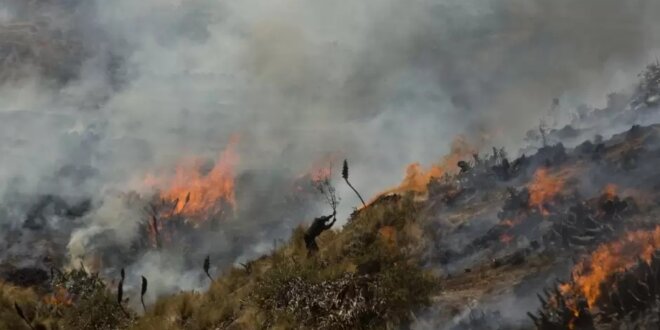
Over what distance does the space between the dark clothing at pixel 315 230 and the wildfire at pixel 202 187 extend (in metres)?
3.40

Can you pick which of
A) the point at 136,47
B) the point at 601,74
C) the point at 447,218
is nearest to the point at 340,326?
the point at 447,218

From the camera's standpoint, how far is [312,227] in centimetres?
1421

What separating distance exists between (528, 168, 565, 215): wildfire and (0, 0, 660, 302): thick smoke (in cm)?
214

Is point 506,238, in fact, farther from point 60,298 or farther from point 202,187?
point 60,298

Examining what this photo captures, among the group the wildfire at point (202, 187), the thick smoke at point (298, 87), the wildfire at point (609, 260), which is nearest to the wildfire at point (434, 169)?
the thick smoke at point (298, 87)

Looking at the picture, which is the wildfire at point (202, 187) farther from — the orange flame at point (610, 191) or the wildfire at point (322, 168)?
the orange flame at point (610, 191)

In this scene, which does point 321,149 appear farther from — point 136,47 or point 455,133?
point 136,47

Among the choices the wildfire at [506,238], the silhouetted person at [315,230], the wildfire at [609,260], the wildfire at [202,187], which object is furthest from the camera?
the wildfire at [202,187]

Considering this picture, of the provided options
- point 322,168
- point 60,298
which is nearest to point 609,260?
point 322,168

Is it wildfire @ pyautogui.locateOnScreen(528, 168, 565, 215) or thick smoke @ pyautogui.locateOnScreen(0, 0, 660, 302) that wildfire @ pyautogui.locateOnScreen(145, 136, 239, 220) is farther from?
wildfire @ pyautogui.locateOnScreen(528, 168, 565, 215)

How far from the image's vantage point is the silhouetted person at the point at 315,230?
13.9m

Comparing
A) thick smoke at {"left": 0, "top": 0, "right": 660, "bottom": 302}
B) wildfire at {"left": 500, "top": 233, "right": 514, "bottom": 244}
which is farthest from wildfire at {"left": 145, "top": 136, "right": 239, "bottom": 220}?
wildfire at {"left": 500, "top": 233, "right": 514, "bottom": 244}

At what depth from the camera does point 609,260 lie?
9.87 m

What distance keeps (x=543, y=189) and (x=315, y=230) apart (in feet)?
16.3
